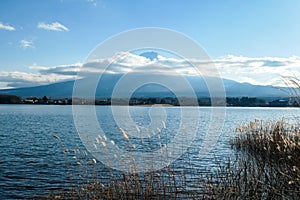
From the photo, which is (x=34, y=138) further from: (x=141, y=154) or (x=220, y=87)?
(x=220, y=87)

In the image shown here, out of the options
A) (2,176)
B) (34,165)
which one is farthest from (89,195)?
(34,165)

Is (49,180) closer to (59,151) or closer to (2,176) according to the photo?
(2,176)

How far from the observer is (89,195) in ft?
27.7

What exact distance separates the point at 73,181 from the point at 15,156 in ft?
25.7

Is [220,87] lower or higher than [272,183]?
higher

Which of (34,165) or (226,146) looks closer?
(34,165)

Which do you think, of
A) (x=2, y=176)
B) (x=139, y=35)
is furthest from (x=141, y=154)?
(x=139, y=35)

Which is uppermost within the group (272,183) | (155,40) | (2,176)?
(155,40)

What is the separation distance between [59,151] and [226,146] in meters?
10.8

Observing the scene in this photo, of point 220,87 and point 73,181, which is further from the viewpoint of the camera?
point 73,181

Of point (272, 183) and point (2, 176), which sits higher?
point (272, 183)

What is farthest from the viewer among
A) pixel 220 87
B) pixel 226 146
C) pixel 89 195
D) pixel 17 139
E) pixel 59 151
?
pixel 17 139

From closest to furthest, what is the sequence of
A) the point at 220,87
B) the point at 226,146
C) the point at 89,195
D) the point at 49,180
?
1. the point at 89,195
2. the point at 220,87
3. the point at 49,180
4. the point at 226,146

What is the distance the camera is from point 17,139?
2522cm
